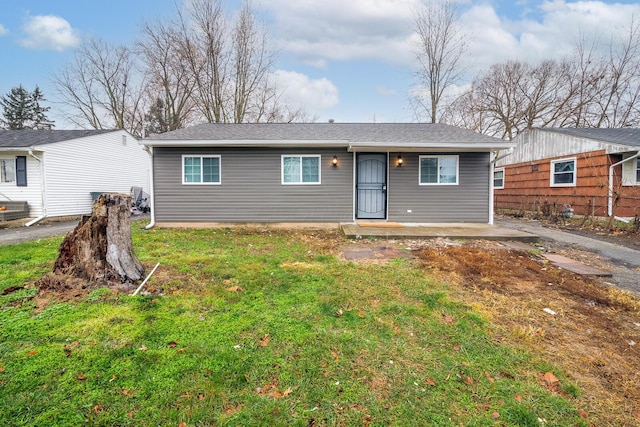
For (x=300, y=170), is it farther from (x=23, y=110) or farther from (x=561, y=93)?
(x=23, y=110)

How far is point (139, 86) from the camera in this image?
20.3m

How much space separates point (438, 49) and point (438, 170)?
468 inches

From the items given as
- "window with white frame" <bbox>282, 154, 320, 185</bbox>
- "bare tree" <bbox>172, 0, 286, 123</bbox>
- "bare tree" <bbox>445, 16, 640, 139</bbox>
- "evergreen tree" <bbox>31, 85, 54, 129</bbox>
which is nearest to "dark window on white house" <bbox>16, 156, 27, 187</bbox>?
"bare tree" <bbox>172, 0, 286, 123</bbox>

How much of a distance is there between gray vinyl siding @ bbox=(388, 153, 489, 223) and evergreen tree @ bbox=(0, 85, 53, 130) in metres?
36.0

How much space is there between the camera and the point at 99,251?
3684mm

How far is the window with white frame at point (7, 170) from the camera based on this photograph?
1134 centimetres

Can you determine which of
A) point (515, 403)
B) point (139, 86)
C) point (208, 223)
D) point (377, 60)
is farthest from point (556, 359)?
point (139, 86)

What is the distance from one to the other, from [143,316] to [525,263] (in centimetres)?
553

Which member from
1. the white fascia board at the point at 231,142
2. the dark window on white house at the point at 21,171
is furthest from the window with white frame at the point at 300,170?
the dark window on white house at the point at 21,171

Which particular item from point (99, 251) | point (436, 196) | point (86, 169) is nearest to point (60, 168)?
point (86, 169)

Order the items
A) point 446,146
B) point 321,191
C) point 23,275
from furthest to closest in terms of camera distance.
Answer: point 321,191, point 446,146, point 23,275

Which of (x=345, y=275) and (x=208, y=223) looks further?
(x=208, y=223)

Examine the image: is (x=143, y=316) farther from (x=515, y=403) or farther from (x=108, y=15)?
(x=108, y=15)

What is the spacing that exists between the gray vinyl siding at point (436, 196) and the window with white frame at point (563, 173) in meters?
5.77
